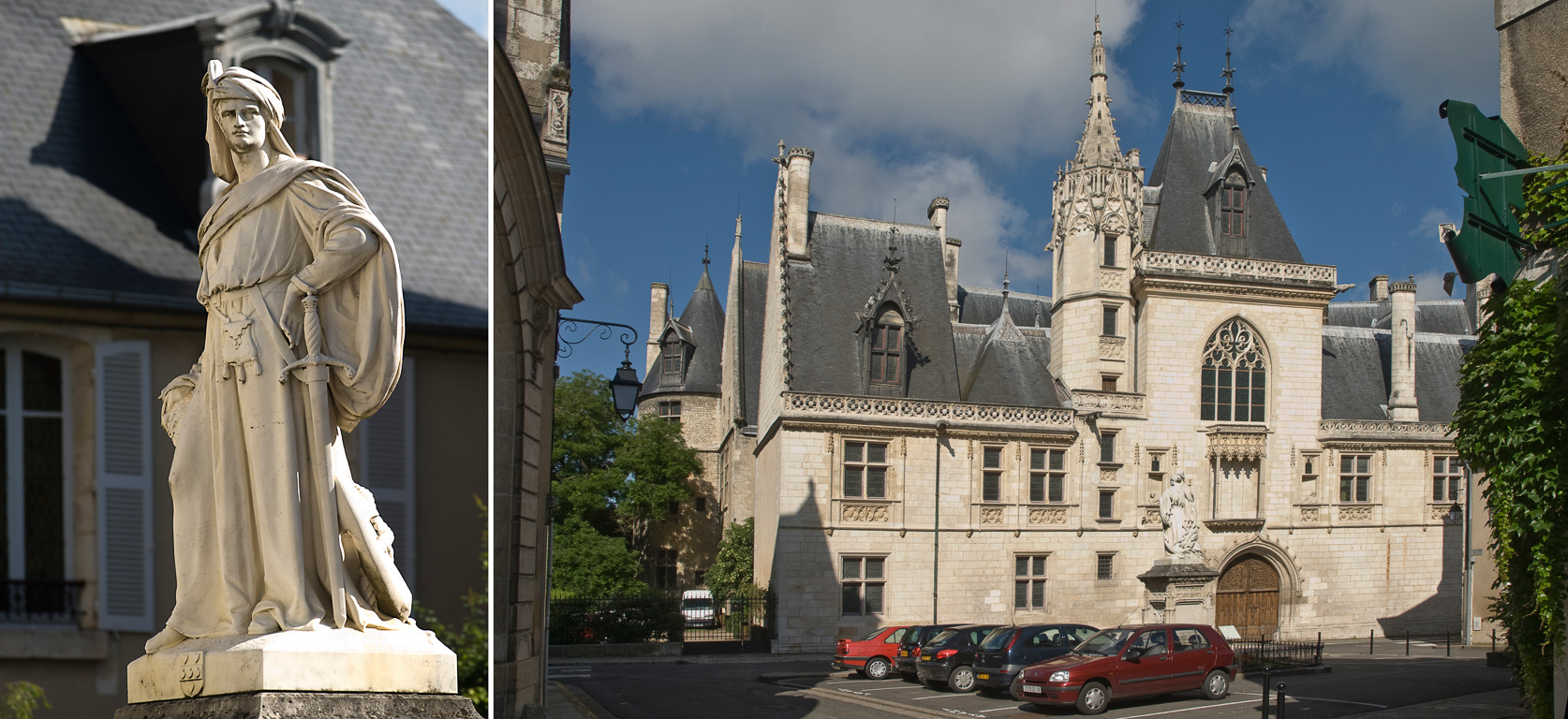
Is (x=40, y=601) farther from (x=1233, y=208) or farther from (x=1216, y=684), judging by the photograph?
(x=1233, y=208)

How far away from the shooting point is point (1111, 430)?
22.4m

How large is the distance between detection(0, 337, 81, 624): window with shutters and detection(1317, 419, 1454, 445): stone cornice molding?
896 inches

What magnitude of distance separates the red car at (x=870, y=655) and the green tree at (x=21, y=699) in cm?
1289

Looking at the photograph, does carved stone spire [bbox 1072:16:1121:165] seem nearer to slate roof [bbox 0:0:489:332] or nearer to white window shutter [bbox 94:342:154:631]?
slate roof [bbox 0:0:489:332]

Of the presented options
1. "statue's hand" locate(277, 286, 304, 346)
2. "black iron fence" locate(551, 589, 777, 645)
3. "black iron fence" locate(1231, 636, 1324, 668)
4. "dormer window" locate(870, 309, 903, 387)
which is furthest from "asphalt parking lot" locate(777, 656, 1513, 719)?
"statue's hand" locate(277, 286, 304, 346)

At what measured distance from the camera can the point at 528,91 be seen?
755 cm

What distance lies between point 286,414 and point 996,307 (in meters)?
29.1

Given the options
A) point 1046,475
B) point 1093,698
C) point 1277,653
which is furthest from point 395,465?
point 1277,653

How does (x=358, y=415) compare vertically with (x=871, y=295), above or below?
below

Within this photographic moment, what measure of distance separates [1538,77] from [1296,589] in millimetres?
14711

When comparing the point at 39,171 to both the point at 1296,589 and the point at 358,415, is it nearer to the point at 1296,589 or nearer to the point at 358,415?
the point at 358,415

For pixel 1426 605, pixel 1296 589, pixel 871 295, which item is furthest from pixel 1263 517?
pixel 871 295

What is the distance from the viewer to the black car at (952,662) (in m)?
15.2

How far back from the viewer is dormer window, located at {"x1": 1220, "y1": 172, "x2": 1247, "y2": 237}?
80.2 ft
